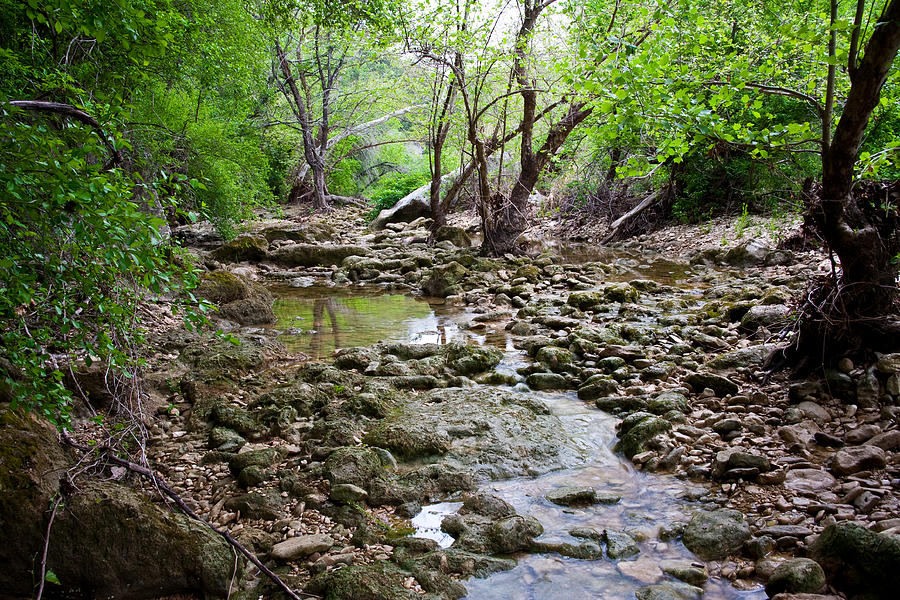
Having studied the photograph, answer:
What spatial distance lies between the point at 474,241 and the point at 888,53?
15.3 metres

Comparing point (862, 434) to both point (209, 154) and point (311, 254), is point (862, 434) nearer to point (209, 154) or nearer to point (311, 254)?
point (209, 154)

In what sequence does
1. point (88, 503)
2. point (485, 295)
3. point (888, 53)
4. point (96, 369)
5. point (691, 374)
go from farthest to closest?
point (485, 295) < point (691, 374) < point (96, 369) < point (888, 53) < point (88, 503)

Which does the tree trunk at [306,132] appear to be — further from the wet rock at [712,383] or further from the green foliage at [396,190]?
the wet rock at [712,383]

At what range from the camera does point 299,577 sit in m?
3.15

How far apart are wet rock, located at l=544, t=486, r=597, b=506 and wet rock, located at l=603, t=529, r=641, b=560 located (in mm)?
411

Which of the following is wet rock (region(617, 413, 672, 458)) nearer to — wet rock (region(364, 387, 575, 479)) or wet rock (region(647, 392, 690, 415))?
wet rock (region(647, 392, 690, 415))

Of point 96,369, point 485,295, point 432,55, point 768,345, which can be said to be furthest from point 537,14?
point 96,369

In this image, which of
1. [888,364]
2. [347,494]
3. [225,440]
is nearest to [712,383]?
[888,364]

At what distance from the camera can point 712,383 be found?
17.9ft

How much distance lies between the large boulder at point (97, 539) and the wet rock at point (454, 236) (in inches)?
599

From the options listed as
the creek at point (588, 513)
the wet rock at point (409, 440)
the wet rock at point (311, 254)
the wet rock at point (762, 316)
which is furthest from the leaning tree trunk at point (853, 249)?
the wet rock at point (311, 254)

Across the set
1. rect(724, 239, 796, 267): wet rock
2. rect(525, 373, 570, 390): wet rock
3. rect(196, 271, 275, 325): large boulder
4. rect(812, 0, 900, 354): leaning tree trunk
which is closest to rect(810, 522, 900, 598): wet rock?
rect(812, 0, 900, 354): leaning tree trunk

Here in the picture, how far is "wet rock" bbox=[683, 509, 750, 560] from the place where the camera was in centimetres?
330

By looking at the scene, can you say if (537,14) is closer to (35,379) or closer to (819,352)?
(819,352)
